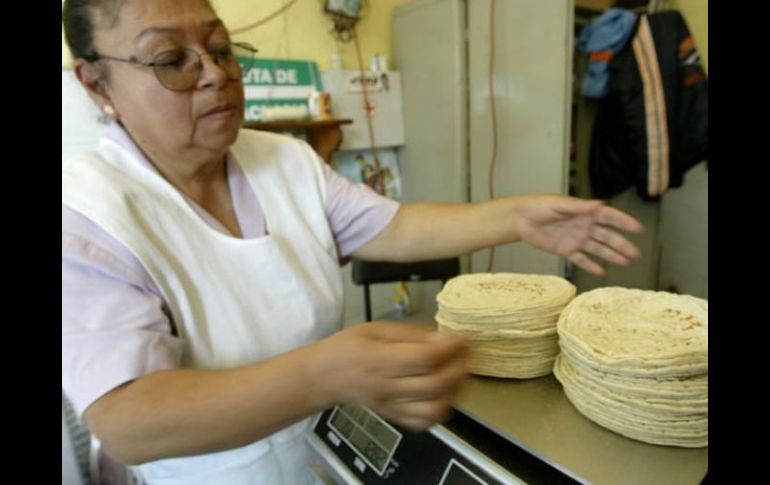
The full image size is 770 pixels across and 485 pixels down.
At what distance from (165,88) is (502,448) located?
71cm

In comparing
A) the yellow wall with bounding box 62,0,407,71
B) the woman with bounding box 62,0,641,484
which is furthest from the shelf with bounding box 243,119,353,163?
the woman with bounding box 62,0,641,484

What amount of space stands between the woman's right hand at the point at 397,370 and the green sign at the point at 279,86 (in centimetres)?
160

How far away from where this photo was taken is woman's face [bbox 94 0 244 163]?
2.10 feet

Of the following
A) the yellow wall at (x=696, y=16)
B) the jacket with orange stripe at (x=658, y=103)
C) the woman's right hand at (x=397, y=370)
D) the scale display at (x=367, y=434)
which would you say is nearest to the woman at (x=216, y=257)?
the woman's right hand at (x=397, y=370)

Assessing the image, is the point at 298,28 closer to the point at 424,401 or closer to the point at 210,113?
the point at 210,113

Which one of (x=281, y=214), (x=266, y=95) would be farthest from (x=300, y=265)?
(x=266, y=95)

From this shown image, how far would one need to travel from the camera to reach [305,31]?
200 centimetres

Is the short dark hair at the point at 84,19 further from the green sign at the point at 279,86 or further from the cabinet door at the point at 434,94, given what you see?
the cabinet door at the point at 434,94

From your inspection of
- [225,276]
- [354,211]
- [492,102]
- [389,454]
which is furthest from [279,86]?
[389,454]

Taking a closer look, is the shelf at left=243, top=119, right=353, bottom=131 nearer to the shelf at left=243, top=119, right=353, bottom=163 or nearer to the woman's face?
the shelf at left=243, top=119, right=353, bottom=163

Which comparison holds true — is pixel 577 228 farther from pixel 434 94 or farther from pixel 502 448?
pixel 434 94

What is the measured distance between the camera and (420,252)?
0.95 meters

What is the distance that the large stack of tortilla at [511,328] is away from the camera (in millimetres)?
649

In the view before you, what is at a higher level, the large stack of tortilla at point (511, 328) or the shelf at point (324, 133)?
the shelf at point (324, 133)
